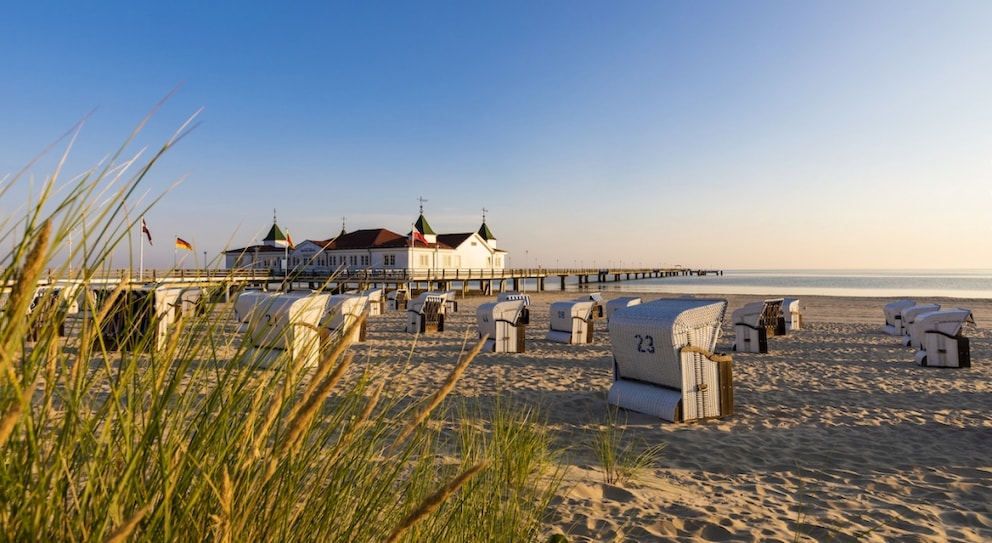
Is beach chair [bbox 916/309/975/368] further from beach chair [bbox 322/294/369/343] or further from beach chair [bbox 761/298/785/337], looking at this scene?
beach chair [bbox 322/294/369/343]

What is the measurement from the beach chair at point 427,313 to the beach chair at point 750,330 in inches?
297

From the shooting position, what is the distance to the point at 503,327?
36.1ft

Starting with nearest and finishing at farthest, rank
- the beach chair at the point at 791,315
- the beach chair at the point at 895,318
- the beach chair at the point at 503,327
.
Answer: the beach chair at the point at 503,327
the beach chair at the point at 895,318
the beach chair at the point at 791,315

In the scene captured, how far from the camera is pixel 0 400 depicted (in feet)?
3.52

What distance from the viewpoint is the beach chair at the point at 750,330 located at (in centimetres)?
1093

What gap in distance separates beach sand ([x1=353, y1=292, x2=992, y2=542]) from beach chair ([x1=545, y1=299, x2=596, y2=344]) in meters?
2.19

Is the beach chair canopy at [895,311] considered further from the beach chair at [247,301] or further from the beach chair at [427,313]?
the beach chair at [247,301]

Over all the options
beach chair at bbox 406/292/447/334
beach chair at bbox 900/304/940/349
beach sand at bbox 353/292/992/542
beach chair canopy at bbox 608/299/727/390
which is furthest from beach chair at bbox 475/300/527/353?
beach chair at bbox 900/304/940/349

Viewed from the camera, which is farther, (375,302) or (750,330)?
(375,302)

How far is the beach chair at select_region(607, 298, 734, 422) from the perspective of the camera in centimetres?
568

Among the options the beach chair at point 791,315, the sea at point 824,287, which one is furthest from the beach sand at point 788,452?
the sea at point 824,287

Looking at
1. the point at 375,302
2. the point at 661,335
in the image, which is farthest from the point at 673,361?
the point at 375,302

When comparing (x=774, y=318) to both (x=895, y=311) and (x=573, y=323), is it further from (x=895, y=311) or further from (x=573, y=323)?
(x=573, y=323)

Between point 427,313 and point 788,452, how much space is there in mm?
10462
